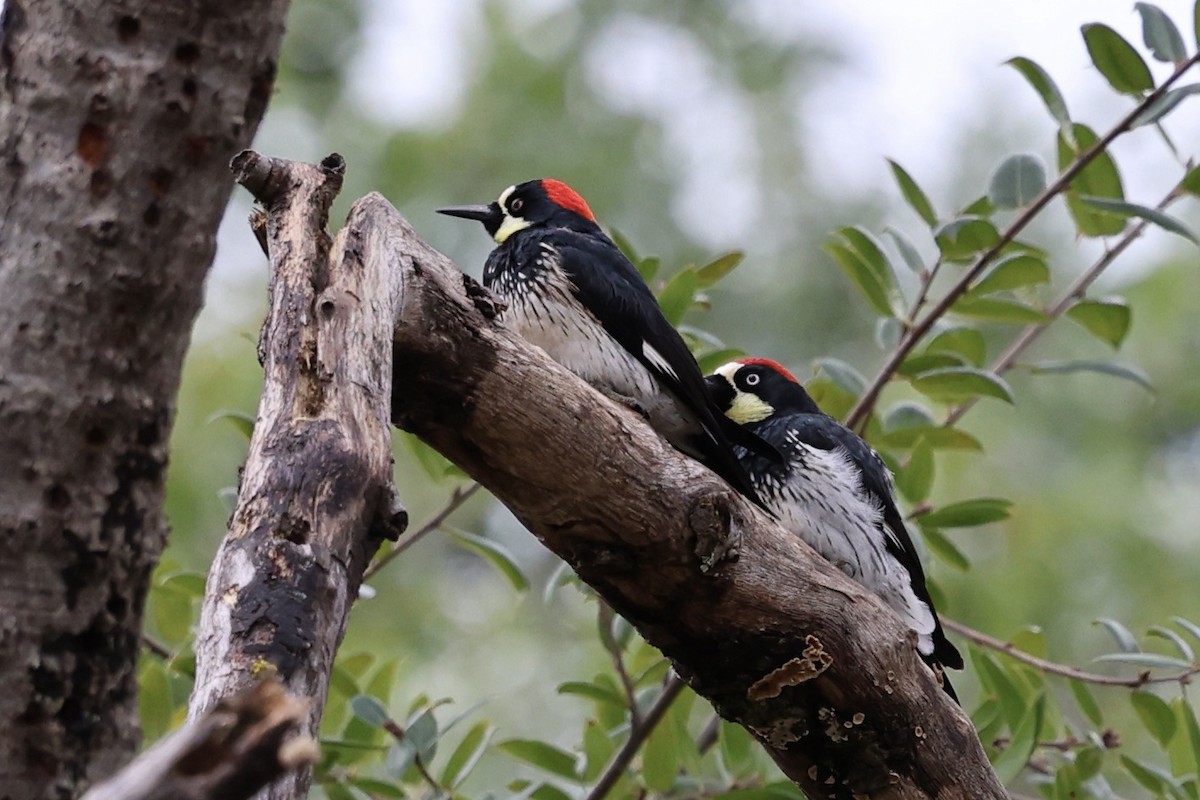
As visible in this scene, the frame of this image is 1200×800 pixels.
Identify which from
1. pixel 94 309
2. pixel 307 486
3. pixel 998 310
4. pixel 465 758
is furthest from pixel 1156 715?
pixel 94 309

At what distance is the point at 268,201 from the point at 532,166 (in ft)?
19.8

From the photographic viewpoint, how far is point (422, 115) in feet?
27.4

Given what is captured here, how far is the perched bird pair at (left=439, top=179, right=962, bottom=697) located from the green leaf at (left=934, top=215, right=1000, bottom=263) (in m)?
0.53

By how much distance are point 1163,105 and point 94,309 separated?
93.4 inches

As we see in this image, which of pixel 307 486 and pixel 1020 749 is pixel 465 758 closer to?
pixel 1020 749

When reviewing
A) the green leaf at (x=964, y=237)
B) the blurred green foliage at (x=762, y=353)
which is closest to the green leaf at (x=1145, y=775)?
the blurred green foliage at (x=762, y=353)

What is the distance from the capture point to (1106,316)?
10.7 feet

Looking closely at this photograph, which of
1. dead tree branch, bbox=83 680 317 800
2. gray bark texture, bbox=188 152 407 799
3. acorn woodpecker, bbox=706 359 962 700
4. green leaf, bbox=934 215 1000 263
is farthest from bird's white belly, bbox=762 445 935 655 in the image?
dead tree branch, bbox=83 680 317 800

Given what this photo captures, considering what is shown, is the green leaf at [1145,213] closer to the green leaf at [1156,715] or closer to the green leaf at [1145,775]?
the green leaf at [1156,715]

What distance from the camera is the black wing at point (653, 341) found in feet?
9.91

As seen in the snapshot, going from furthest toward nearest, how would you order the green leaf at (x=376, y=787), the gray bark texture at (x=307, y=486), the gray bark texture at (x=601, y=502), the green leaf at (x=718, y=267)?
the green leaf at (x=718, y=267) < the green leaf at (x=376, y=787) < the gray bark texture at (x=601, y=502) < the gray bark texture at (x=307, y=486)

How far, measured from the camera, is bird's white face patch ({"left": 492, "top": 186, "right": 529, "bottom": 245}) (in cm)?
363

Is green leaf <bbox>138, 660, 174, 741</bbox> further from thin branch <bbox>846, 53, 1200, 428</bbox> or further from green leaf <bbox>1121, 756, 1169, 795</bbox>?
green leaf <bbox>1121, 756, 1169, 795</bbox>

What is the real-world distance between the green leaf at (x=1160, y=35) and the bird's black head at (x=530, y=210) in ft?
4.79
